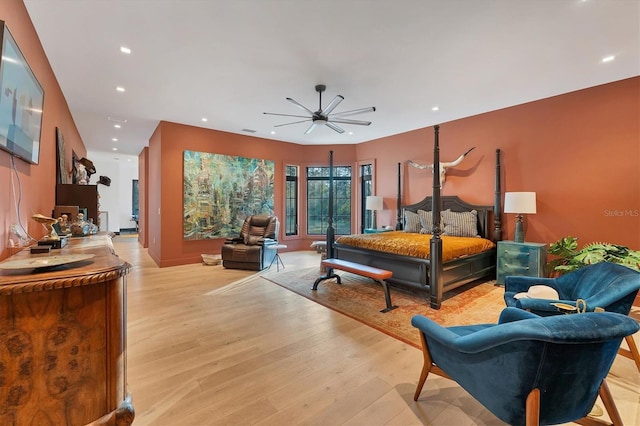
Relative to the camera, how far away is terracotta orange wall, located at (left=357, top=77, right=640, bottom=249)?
371 cm

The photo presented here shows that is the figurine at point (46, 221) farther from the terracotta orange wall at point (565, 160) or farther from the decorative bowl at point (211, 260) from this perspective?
the terracotta orange wall at point (565, 160)

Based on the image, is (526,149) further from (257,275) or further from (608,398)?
(257,275)

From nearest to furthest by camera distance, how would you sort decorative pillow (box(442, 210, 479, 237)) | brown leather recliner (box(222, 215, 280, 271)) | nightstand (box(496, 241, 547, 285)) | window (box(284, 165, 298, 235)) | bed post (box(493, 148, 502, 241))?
nightstand (box(496, 241, 547, 285))
bed post (box(493, 148, 502, 241))
decorative pillow (box(442, 210, 479, 237))
brown leather recliner (box(222, 215, 280, 271))
window (box(284, 165, 298, 235))

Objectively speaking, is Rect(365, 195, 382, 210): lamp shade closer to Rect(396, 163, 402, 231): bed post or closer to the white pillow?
Rect(396, 163, 402, 231): bed post

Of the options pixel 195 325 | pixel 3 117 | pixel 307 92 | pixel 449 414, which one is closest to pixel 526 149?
pixel 307 92

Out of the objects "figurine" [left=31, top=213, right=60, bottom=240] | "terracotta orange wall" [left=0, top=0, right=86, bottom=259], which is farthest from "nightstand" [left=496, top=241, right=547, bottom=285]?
"terracotta orange wall" [left=0, top=0, right=86, bottom=259]

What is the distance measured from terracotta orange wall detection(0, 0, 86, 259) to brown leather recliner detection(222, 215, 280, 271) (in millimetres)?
2719

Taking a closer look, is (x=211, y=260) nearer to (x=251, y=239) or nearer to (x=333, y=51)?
(x=251, y=239)

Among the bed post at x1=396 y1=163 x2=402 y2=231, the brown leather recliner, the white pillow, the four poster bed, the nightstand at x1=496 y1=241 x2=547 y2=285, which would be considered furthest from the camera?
the bed post at x1=396 y1=163 x2=402 y2=231

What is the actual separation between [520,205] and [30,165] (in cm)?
582

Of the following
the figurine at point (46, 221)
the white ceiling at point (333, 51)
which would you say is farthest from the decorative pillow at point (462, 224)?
the figurine at point (46, 221)

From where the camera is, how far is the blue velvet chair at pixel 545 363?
1.14 m

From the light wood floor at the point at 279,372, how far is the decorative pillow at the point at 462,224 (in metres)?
2.79

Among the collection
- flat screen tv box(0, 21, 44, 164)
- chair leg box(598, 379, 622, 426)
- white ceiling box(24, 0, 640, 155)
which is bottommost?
chair leg box(598, 379, 622, 426)
